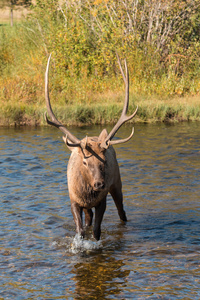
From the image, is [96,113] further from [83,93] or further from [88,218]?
[88,218]

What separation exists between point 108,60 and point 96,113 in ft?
13.4

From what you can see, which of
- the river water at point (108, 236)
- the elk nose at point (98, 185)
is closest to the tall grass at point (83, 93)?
the river water at point (108, 236)

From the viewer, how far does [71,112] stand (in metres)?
17.5

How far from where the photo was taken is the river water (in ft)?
18.4

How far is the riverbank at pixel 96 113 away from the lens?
1752 cm

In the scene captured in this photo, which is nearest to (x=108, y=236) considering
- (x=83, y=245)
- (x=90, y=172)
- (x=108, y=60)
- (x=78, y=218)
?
(x=83, y=245)

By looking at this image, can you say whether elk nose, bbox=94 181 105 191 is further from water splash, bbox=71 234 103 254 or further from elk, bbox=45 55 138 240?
water splash, bbox=71 234 103 254

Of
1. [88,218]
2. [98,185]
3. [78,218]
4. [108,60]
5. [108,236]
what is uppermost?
[108,60]

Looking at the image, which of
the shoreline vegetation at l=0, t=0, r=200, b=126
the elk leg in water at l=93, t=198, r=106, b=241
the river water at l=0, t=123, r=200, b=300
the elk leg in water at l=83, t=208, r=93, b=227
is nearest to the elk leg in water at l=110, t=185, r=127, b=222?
the river water at l=0, t=123, r=200, b=300

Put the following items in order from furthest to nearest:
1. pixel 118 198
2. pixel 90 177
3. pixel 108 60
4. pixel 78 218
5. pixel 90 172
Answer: pixel 108 60
pixel 118 198
pixel 78 218
pixel 90 177
pixel 90 172

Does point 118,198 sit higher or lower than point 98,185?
lower

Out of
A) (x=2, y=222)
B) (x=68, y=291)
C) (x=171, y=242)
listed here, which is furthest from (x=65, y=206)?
(x=68, y=291)

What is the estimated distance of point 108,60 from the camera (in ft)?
69.2

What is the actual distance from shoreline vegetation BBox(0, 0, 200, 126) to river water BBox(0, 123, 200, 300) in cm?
558
